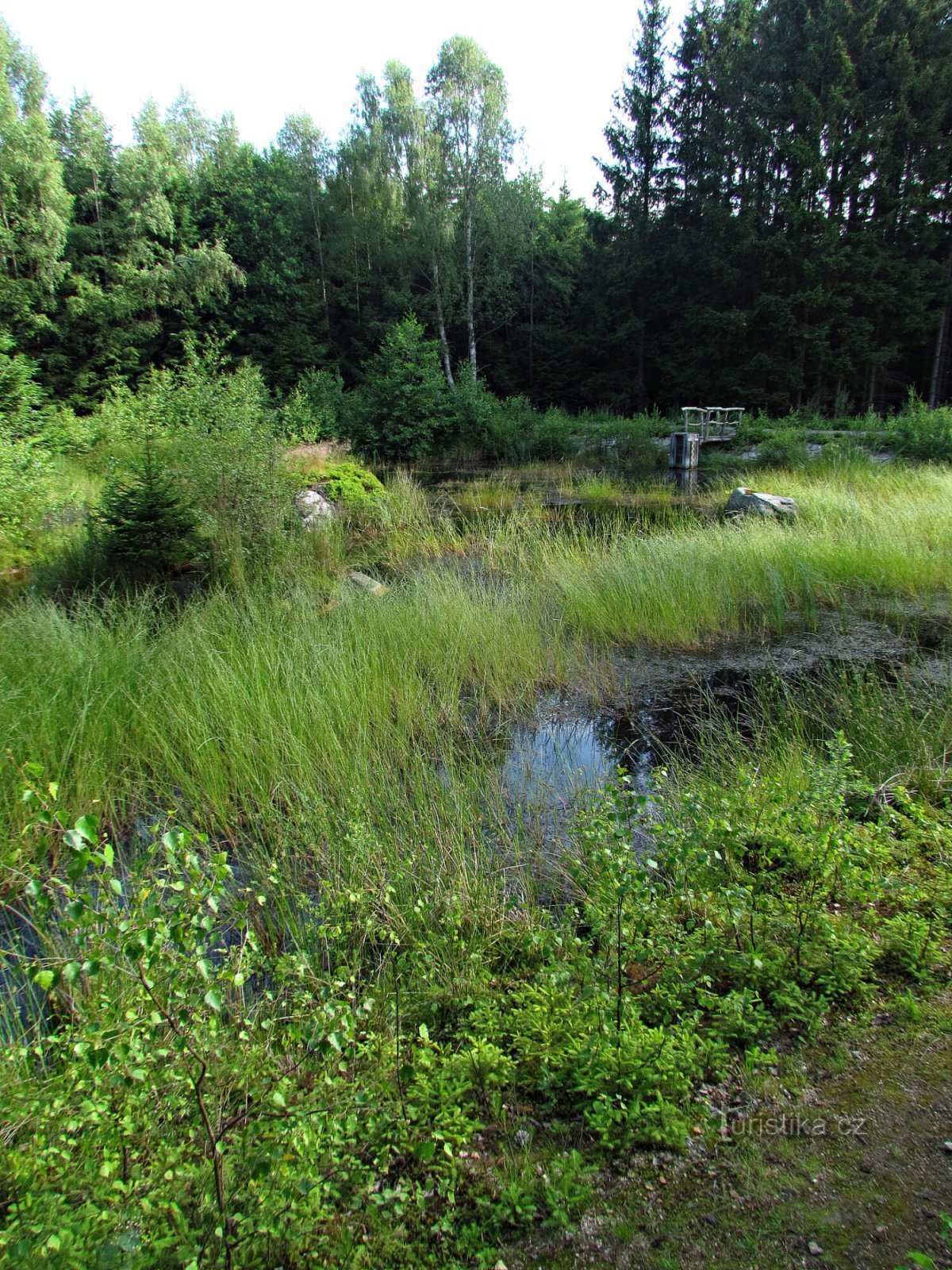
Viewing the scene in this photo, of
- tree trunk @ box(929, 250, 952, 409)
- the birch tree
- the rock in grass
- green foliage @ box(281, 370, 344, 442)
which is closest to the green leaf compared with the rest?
the rock in grass

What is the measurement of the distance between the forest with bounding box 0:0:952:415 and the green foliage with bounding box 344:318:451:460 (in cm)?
340

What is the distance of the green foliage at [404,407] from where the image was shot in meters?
18.7

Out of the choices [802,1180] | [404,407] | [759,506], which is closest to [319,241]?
[404,407]

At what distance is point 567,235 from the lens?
30531mm

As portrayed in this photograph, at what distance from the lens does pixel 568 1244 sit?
1327 millimetres

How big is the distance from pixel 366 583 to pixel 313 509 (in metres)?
2.56

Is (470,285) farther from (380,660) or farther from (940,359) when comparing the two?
(380,660)

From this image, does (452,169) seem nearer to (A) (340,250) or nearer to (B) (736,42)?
(A) (340,250)

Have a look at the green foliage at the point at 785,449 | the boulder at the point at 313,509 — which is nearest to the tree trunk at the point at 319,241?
the green foliage at the point at 785,449

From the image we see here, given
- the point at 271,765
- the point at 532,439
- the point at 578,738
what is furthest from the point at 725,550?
the point at 532,439

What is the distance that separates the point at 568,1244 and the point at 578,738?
9.65 feet

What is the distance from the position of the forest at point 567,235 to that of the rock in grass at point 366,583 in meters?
9.31

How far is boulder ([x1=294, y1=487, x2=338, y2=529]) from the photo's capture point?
880 centimetres

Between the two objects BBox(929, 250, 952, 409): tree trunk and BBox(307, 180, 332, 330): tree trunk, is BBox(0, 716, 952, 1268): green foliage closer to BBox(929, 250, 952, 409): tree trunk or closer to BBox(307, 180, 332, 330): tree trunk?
BBox(929, 250, 952, 409): tree trunk
